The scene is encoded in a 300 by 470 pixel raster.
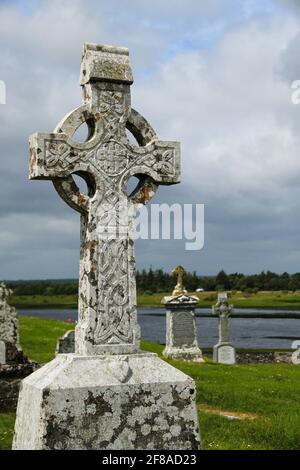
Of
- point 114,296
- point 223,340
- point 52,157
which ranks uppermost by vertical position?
point 52,157

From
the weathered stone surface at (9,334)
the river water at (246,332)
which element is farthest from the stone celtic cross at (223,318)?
the river water at (246,332)

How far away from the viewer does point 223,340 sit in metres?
28.2

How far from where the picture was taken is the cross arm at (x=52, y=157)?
598cm

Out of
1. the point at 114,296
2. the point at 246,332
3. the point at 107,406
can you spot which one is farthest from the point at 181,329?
the point at 246,332

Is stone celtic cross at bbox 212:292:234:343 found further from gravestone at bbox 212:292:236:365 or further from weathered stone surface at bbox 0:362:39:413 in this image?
weathered stone surface at bbox 0:362:39:413

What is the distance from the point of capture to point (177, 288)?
1016 inches

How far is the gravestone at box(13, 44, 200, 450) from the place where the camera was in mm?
5652

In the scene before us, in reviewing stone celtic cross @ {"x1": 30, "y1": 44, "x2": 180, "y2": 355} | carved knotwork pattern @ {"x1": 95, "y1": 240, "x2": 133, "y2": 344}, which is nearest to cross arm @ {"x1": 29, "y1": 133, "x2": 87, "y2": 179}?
stone celtic cross @ {"x1": 30, "y1": 44, "x2": 180, "y2": 355}

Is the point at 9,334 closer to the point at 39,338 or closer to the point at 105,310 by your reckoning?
the point at 105,310

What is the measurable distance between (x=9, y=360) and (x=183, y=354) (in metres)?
12.7

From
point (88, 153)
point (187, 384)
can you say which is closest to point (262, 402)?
point (187, 384)

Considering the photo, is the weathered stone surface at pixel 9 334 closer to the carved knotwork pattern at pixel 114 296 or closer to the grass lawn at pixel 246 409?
the grass lawn at pixel 246 409
